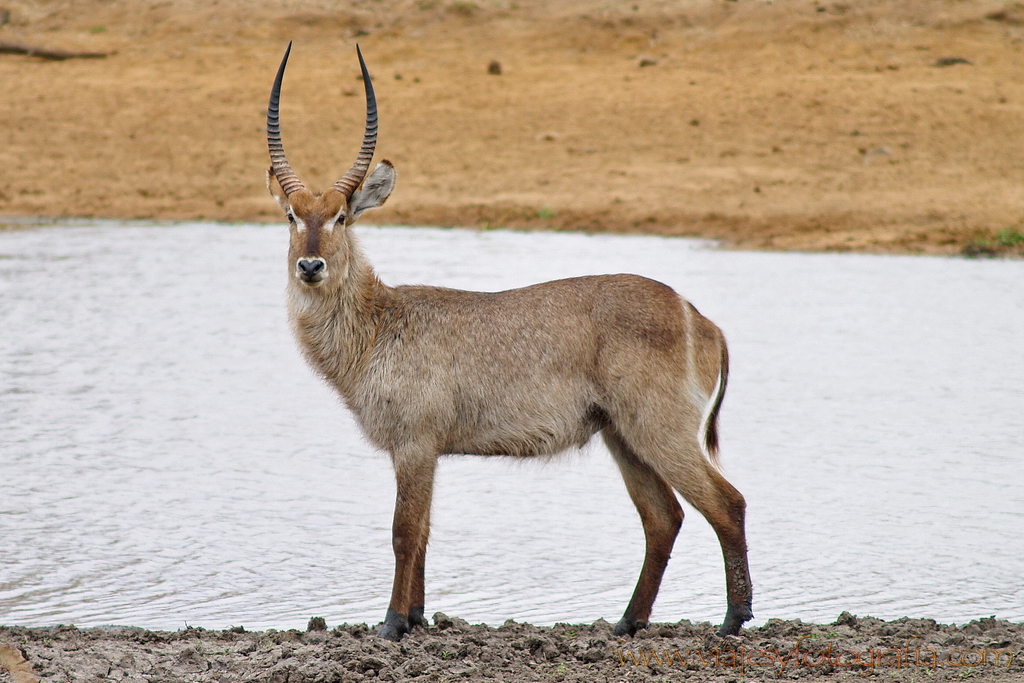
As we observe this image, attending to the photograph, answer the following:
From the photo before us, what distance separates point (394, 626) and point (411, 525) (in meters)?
0.39

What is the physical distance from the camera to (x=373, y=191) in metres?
5.63

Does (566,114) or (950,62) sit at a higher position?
(950,62)

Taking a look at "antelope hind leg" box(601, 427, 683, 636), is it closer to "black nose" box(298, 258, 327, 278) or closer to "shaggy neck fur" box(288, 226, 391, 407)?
"shaggy neck fur" box(288, 226, 391, 407)

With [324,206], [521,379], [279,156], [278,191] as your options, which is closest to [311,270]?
[324,206]

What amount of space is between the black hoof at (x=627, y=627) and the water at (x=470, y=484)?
296 millimetres

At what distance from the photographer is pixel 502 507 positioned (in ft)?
22.6

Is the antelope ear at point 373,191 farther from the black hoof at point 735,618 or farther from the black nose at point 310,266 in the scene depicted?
the black hoof at point 735,618

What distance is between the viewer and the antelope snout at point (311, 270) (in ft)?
17.0

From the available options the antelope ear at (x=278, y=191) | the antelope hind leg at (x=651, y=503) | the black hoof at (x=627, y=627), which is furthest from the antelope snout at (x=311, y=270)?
the black hoof at (x=627, y=627)

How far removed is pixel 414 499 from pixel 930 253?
13423mm

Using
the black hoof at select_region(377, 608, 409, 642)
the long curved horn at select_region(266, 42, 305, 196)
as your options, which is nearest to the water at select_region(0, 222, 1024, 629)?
the black hoof at select_region(377, 608, 409, 642)

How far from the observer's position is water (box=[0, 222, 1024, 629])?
5570 millimetres

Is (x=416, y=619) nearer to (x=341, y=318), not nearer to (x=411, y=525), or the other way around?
(x=411, y=525)

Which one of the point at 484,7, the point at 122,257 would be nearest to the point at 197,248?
the point at 122,257
